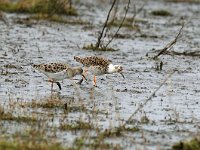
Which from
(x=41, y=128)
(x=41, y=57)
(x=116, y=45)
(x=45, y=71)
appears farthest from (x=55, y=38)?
(x=41, y=128)

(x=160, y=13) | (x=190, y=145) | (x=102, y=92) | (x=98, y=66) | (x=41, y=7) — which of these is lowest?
(x=190, y=145)

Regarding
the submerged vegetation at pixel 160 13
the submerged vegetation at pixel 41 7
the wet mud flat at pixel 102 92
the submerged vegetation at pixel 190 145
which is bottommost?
the submerged vegetation at pixel 190 145

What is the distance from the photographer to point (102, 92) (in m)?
13.5

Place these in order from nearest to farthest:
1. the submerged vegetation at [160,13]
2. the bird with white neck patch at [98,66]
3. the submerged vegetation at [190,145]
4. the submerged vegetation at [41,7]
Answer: the submerged vegetation at [190,145]
the bird with white neck patch at [98,66]
the submerged vegetation at [41,7]
the submerged vegetation at [160,13]

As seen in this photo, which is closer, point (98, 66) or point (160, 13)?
point (98, 66)

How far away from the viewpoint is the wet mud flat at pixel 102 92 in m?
9.95

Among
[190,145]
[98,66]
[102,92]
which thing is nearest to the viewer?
[190,145]

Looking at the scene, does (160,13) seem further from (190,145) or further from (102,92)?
(190,145)

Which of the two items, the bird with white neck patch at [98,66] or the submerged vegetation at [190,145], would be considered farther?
the bird with white neck patch at [98,66]

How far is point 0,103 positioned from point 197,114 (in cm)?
326

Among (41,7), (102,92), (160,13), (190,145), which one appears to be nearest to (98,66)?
(102,92)

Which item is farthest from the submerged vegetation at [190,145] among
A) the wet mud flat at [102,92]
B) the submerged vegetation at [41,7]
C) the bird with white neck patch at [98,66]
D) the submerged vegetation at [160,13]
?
the submerged vegetation at [160,13]

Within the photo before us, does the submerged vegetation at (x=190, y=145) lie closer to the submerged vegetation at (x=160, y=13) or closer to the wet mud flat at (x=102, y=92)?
the wet mud flat at (x=102, y=92)

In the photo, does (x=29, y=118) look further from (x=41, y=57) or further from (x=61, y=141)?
(x=41, y=57)
